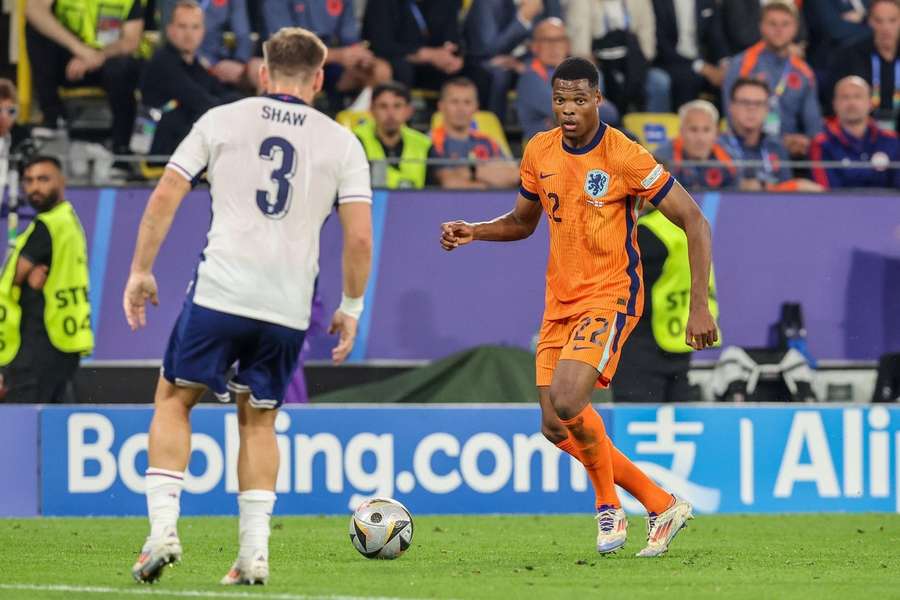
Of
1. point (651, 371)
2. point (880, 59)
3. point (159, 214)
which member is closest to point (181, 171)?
point (159, 214)

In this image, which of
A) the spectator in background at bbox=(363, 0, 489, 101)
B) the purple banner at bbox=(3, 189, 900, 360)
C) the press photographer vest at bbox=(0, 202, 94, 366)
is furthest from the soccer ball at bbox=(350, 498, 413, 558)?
the spectator in background at bbox=(363, 0, 489, 101)

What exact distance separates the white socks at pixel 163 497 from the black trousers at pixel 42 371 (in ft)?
16.7

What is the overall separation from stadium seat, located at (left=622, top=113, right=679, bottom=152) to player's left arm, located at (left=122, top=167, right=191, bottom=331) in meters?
7.87

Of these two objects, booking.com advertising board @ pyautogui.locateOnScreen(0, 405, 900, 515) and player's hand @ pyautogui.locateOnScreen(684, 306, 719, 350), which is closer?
player's hand @ pyautogui.locateOnScreen(684, 306, 719, 350)

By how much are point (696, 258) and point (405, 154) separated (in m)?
5.48

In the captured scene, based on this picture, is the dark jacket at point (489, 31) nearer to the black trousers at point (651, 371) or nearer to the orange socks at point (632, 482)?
the black trousers at point (651, 371)

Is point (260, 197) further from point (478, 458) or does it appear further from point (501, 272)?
point (501, 272)

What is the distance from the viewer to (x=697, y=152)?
1233cm

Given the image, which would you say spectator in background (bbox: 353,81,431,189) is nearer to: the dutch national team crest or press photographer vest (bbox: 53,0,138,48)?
press photographer vest (bbox: 53,0,138,48)

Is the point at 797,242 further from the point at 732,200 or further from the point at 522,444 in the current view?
the point at 522,444

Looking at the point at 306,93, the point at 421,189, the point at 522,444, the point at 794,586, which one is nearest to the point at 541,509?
the point at 522,444

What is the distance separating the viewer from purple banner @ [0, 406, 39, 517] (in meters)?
10.1

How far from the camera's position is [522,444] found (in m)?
10.4

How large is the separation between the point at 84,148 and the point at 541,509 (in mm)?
4554
